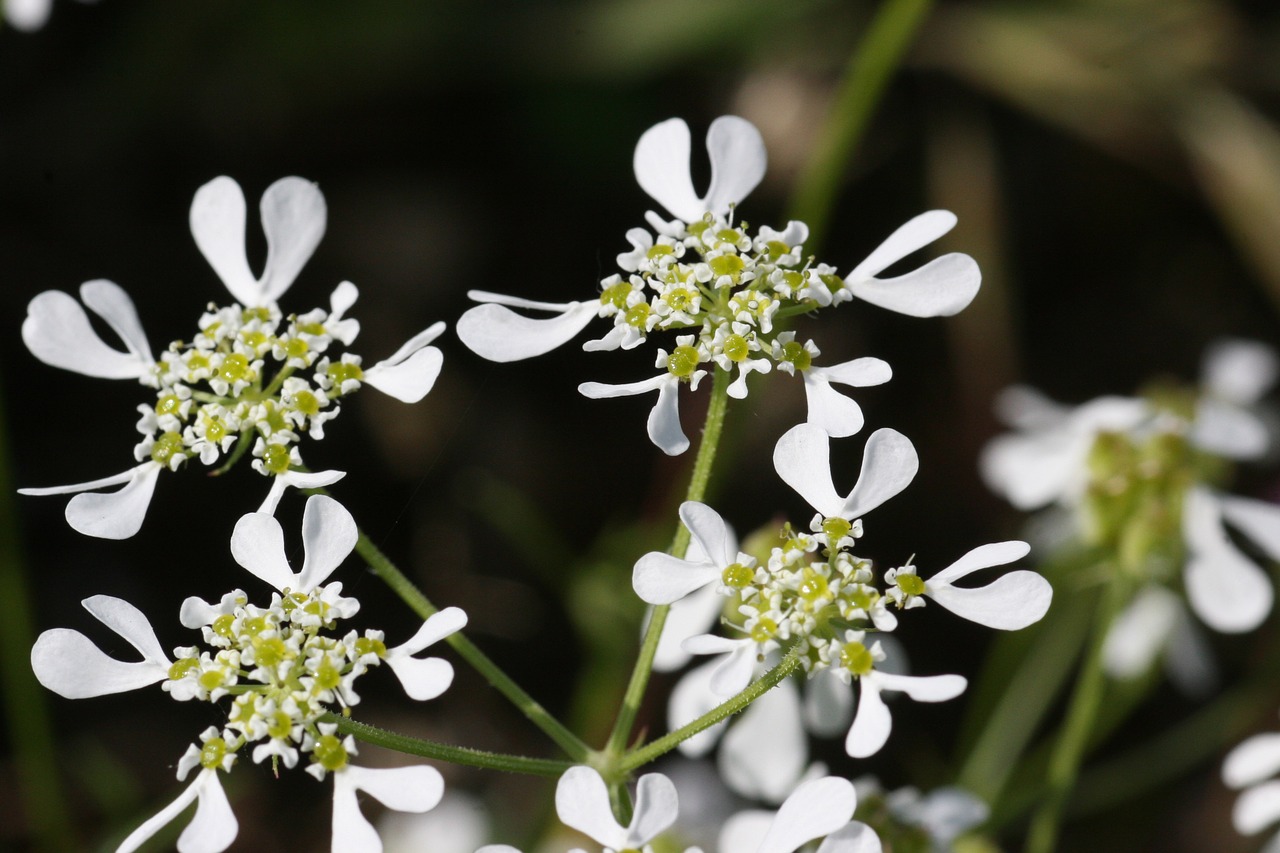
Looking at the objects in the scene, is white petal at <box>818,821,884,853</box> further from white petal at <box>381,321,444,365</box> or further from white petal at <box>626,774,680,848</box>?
white petal at <box>381,321,444,365</box>

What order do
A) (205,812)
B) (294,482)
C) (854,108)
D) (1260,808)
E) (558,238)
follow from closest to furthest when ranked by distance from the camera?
(205,812) < (294,482) < (1260,808) < (854,108) < (558,238)

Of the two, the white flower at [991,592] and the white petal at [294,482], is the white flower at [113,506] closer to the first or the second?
the white petal at [294,482]

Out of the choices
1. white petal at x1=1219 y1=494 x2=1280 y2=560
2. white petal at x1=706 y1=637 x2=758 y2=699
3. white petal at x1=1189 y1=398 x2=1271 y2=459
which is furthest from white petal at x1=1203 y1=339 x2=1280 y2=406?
white petal at x1=706 y1=637 x2=758 y2=699

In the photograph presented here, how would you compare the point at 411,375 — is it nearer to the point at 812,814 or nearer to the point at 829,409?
the point at 829,409

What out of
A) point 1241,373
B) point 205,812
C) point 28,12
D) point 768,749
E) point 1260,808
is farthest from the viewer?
point 1241,373

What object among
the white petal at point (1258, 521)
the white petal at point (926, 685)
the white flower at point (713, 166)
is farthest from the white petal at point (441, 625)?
the white petal at point (1258, 521)

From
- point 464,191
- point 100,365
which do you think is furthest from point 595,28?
point 100,365

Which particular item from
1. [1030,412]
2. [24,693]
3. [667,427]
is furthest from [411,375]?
[1030,412]
